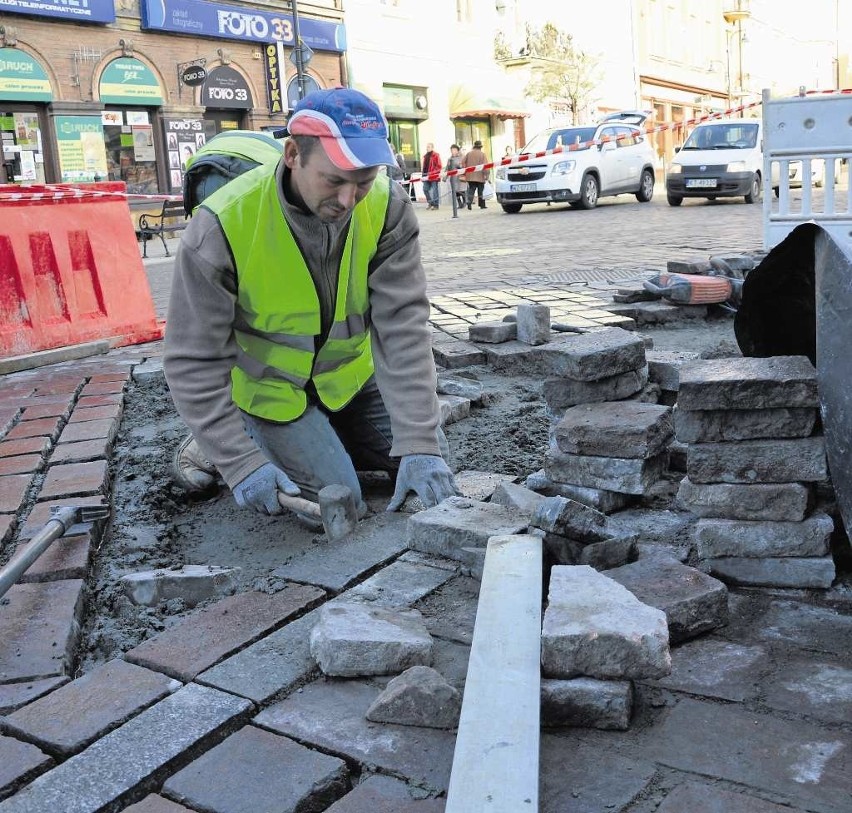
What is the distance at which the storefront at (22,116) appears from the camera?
17.6 m

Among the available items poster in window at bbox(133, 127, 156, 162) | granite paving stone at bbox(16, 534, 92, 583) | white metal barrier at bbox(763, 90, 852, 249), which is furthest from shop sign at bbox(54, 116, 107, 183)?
granite paving stone at bbox(16, 534, 92, 583)

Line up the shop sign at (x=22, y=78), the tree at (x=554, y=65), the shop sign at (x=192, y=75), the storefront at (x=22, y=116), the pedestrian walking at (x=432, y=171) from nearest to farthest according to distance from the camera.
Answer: the shop sign at (x=22, y=78) < the storefront at (x=22, y=116) < the shop sign at (x=192, y=75) < the pedestrian walking at (x=432, y=171) < the tree at (x=554, y=65)

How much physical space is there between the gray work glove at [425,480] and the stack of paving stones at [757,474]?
803 mm

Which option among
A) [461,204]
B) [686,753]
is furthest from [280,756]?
[461,204]

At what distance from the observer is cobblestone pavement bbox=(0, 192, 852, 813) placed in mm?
1770

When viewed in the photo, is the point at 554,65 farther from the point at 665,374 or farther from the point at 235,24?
the point at 665,374

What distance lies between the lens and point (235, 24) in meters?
22.1

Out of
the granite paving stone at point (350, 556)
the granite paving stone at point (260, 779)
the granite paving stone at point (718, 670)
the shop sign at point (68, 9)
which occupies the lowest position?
the granite paving stone at point (718, 670)

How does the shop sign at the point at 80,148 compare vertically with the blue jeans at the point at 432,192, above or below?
above

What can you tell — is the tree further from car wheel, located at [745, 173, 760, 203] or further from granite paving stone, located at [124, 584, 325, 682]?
granite paving stone, located at [124, 584, 325, 682]

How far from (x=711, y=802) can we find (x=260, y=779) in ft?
2.71

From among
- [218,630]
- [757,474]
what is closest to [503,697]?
[218,630]

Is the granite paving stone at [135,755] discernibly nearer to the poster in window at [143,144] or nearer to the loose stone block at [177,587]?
the loose stone block at [177,587]

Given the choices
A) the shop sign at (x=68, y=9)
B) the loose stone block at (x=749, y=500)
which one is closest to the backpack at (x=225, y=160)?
the loose stone block at (x=749, y=500)
